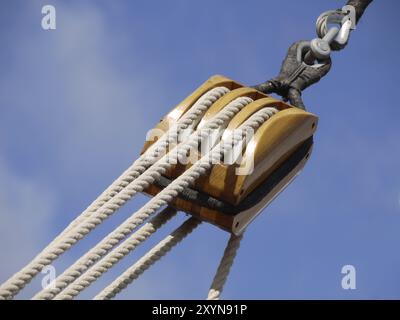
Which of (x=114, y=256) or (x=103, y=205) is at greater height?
(x=103, y=205)

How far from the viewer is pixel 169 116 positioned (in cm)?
311

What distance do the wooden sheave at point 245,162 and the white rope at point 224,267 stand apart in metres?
0.04

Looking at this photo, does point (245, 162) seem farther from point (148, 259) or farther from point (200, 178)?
point (148, 259)

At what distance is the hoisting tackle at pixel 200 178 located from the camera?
269cm

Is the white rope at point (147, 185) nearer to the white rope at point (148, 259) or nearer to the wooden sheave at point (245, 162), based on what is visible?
the wooden sheave at point (245, 162)

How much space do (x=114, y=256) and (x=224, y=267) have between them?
1.42 ft

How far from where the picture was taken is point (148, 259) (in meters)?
2.92

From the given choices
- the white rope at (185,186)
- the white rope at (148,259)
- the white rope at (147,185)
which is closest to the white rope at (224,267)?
the white rope at (185,186)

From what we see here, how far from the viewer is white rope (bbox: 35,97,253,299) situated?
262cm

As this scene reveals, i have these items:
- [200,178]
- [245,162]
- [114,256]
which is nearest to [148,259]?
[114,256]

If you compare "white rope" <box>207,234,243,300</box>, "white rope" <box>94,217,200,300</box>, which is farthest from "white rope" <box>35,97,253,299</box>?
"white rope" <box>207,234,243,300</box>
